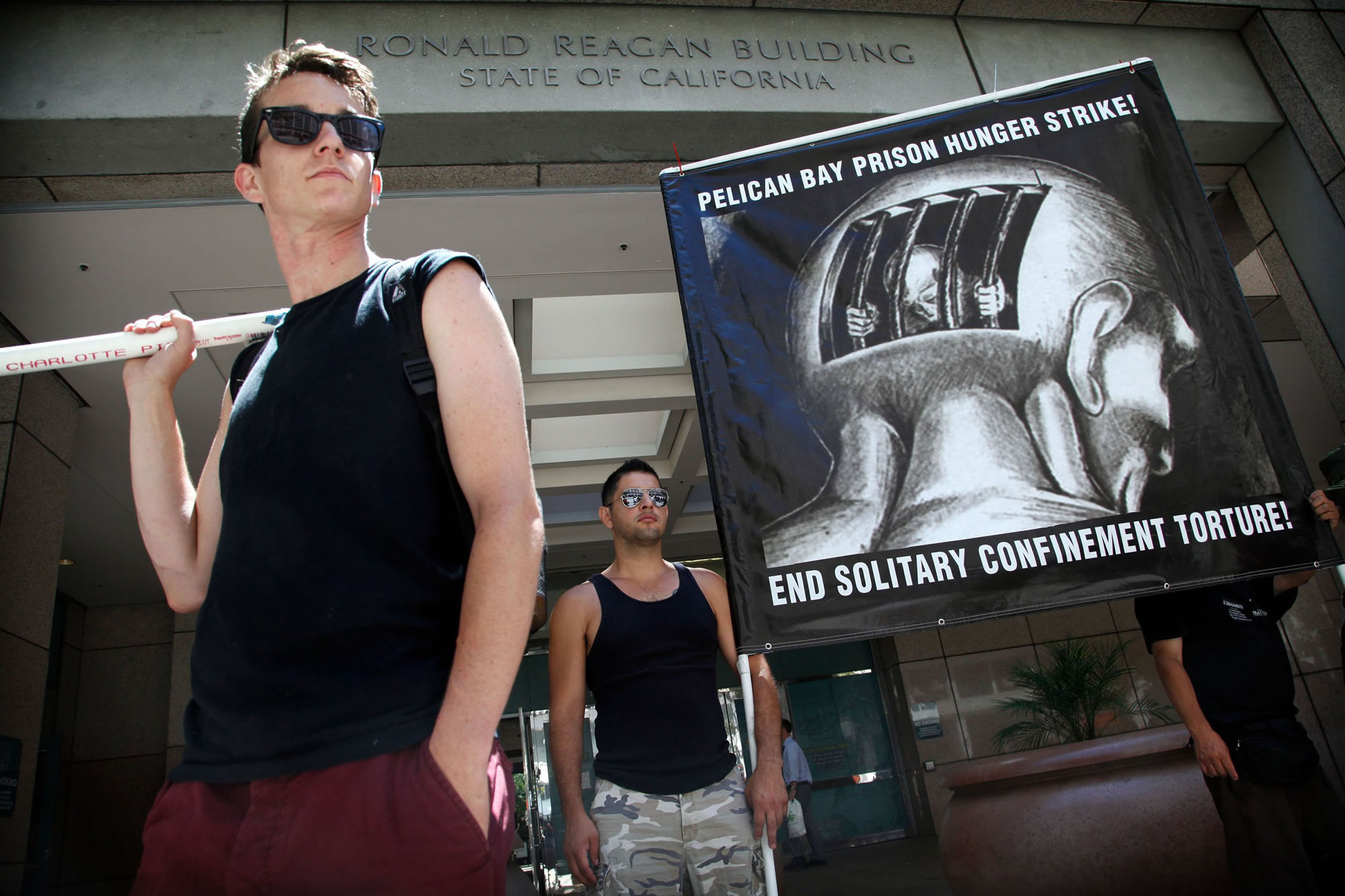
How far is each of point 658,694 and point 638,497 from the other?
73cm

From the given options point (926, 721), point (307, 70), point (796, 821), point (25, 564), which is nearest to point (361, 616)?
point (307, 70)

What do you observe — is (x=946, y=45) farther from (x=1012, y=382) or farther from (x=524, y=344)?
(x=524, y=344)

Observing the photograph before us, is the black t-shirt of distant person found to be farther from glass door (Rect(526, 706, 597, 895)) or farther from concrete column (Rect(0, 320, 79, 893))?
glass door (Rect(526, 706, 597, 895))

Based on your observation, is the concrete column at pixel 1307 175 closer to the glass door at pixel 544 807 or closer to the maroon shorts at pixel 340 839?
the maroon shorts at pixel 340 839

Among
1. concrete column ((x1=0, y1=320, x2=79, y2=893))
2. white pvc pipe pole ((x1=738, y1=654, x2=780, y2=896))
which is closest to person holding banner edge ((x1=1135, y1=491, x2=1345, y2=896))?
white pvc pipe pole ((x1=738, y1=654, x2=780, y2=896))

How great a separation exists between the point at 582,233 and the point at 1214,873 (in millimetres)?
4179

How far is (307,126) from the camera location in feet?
4.34

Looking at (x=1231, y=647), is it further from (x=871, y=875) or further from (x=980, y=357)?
(x=871, y=875)

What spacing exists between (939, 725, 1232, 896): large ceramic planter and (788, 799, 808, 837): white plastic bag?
6.41 m

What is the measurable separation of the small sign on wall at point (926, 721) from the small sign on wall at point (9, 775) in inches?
367

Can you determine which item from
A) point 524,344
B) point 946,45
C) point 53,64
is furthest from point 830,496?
point 524,344

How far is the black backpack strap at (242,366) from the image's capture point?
1.33 m

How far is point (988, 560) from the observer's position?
211 cm

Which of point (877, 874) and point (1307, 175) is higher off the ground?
point (1307, 175)
